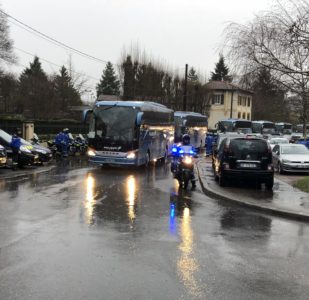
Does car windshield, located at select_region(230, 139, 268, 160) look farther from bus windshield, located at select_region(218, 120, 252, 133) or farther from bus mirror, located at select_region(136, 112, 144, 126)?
bus windshield, located at select_region(218, 120, 252, 133)

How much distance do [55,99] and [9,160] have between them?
42.1 meters

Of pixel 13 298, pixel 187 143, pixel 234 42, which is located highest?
pixel 234 42

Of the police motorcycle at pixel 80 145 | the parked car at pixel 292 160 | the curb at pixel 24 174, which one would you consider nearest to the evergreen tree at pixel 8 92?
the police motorcycle at pixel 80 145

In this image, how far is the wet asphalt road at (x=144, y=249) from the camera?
5918mm

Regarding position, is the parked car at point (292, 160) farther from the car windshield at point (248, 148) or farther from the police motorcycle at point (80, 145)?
the police motorcycle at point (80, 145)

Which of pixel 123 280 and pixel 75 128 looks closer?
pixel 123 280

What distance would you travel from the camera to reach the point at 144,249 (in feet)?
25.8

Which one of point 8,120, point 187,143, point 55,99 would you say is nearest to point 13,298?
point 187,143

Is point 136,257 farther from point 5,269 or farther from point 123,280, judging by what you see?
point 5,269

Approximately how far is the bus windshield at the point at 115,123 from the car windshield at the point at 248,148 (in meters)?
7.53

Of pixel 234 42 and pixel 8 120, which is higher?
pixel 234 42

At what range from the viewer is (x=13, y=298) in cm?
544

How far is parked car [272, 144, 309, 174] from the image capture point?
22.9m

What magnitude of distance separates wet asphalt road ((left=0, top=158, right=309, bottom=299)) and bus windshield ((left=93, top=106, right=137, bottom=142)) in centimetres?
935
